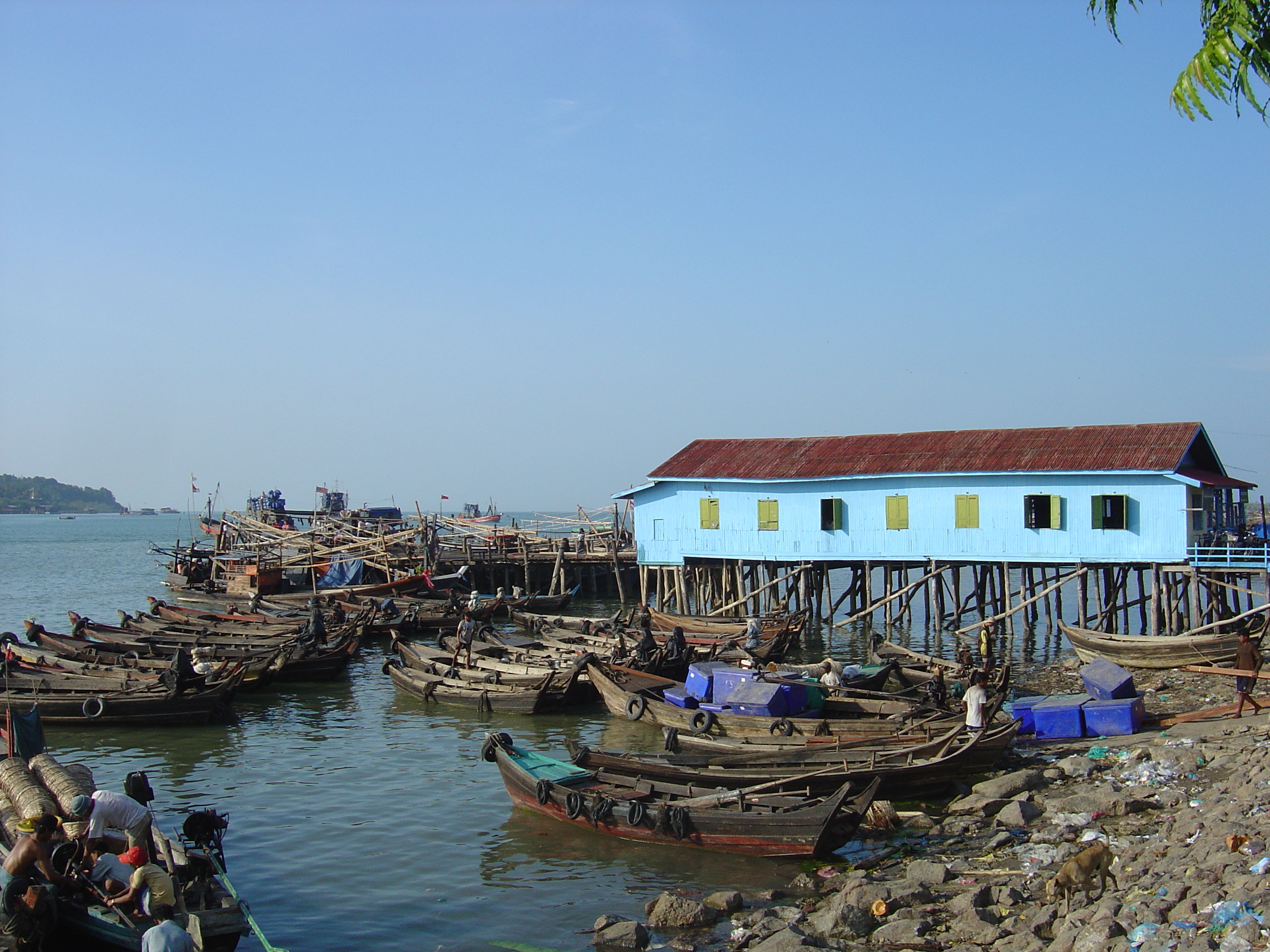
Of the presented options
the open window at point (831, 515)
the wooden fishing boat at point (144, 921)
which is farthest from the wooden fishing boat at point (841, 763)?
the open window at point (831, 515)

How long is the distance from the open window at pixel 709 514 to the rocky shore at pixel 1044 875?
69.0 feet

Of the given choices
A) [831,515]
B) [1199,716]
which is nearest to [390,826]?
[1199,716]

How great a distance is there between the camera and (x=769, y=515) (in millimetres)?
36531

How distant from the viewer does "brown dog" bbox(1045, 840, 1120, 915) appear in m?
10.8

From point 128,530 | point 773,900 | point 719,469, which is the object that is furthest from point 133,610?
point 128,530

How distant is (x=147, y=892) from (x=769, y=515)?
28070mm

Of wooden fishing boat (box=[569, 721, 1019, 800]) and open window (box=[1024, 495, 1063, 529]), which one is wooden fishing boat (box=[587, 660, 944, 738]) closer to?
wooden fishing boat (box=[569, 721, 1019, 800])

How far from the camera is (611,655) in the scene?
1032 inches

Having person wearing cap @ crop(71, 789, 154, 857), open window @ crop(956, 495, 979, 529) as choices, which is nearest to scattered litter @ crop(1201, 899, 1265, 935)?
person wearing cap @ crop(71, 789, 154, 857)

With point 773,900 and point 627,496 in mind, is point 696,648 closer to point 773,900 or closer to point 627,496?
point 627,496

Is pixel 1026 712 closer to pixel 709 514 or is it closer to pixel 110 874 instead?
pixel 110 874

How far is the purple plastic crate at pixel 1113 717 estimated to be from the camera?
1834cm

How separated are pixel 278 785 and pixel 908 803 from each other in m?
11.6

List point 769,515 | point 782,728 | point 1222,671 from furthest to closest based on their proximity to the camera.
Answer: point 769,515 < point 1222,671 < point 782,728
